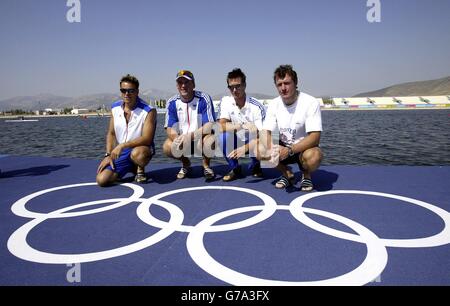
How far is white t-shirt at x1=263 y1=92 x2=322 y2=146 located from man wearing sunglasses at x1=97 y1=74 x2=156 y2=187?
2193 mm

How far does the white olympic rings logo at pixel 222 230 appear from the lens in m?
2.10

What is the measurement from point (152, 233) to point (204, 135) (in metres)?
2.43

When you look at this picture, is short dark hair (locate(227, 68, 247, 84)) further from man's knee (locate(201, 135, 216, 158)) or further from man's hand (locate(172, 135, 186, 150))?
man's hand (locate(172, 135, 186, 150))

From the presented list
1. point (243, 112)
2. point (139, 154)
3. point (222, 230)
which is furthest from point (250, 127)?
point (222, 230)

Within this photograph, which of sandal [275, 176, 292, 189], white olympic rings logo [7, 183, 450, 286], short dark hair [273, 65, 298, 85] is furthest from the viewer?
sandal [275, 176, 292, 189]

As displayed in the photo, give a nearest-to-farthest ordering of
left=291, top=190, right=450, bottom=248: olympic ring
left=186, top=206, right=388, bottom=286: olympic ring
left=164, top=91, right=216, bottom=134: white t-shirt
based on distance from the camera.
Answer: left=186, top=206, right=388, bottom=286: olympic ring, left=291, top=190, right=450, bottom=248: olympic ring, left=164, top=91, right=216, bottom=134: white t-shirt

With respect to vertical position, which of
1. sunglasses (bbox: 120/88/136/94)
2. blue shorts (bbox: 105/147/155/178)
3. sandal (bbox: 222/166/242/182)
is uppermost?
sunglasses (bbox: 120/88/136/94)

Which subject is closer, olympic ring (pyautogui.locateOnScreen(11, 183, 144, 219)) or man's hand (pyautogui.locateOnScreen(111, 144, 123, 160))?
olympic ring (pyautogui.locateOnScreen(11, 183, 144, 219))

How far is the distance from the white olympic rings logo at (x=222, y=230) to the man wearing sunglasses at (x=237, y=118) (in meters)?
1.09

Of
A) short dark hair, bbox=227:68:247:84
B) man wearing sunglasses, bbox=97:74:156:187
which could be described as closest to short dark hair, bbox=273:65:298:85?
short dark hair, bbox=227:68:247:84

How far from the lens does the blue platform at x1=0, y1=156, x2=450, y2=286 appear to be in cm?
212

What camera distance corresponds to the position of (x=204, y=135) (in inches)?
194

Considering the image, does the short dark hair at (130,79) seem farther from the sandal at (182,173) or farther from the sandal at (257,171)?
the sandal at (257,171)
